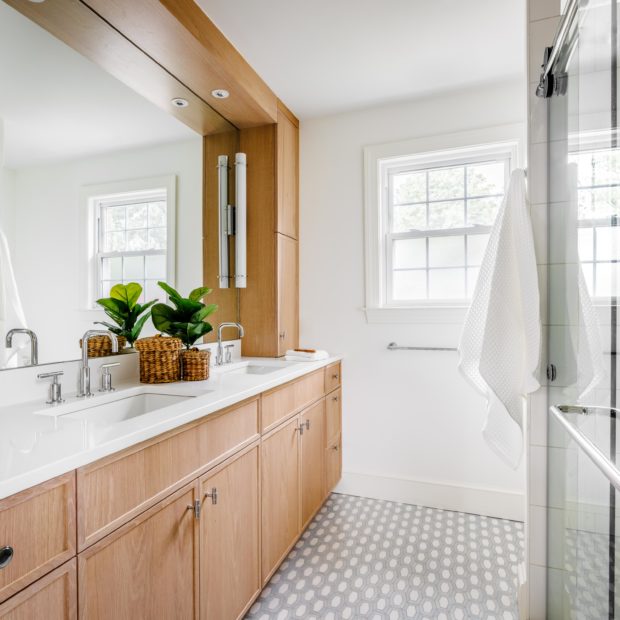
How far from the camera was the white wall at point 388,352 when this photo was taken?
2.50 meters

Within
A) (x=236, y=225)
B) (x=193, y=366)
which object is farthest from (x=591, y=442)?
(x=236, y=225)

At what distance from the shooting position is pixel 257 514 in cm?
166

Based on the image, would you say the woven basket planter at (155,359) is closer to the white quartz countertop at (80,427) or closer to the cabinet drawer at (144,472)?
the white quartz countertop at (80,427)

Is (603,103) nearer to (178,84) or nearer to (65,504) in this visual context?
(65,504)

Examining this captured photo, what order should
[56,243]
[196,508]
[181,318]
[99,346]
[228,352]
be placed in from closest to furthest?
[196,508] < [56,243] < [99,346] < [181,318] < [228,352]

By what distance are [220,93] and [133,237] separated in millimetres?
900

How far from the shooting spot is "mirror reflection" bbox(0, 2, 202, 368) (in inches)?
54.9

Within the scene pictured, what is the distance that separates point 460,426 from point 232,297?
155 centimetres

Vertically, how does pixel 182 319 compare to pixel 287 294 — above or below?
below

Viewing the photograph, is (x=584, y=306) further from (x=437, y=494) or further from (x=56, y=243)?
(x=437, y=494)

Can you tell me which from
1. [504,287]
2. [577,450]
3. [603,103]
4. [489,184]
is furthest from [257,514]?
[489,184]

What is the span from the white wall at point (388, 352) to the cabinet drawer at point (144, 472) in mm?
1394

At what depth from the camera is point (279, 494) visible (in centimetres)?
187

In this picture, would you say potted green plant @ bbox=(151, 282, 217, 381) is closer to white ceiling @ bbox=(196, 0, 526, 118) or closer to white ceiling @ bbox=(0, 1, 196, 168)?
white ceiling @ bbox=(0, 1, 196, 168)
